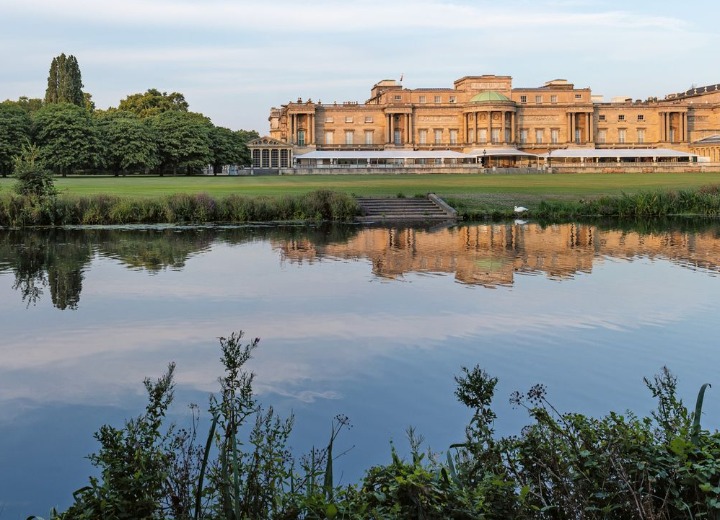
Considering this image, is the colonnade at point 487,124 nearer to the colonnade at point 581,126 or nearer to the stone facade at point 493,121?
the stone facade at point 493,121

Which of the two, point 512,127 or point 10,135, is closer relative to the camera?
point 10,135

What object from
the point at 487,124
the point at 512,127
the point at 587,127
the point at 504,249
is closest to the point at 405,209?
the point at 504,249

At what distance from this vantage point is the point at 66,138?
269 feet

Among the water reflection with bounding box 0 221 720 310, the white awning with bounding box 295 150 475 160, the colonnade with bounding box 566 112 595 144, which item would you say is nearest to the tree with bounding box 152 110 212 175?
the white awning with bounding box 295 150 475 160

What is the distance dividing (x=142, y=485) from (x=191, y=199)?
35.2m

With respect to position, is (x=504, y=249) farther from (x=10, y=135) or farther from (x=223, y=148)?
(x=223, y=148)

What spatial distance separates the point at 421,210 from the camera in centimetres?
4306

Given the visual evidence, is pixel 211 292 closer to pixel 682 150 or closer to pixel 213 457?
pixel 213 457

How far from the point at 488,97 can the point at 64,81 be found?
5382 centimetres

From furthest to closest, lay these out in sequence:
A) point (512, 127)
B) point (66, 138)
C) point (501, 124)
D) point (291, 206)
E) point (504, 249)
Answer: point (512, 127) → point (501, 124) → point (66, 138) → point (291, 206) → point (504, 249)

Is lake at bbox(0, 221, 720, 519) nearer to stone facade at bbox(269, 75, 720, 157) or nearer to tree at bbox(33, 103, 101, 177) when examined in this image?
tree at bbox(33, 103, 101, 177)

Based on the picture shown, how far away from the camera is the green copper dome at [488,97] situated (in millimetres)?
108688

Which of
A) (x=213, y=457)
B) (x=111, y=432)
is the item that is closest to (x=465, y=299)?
(x=213, y=457)

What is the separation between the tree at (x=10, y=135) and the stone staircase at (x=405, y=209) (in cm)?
4655
